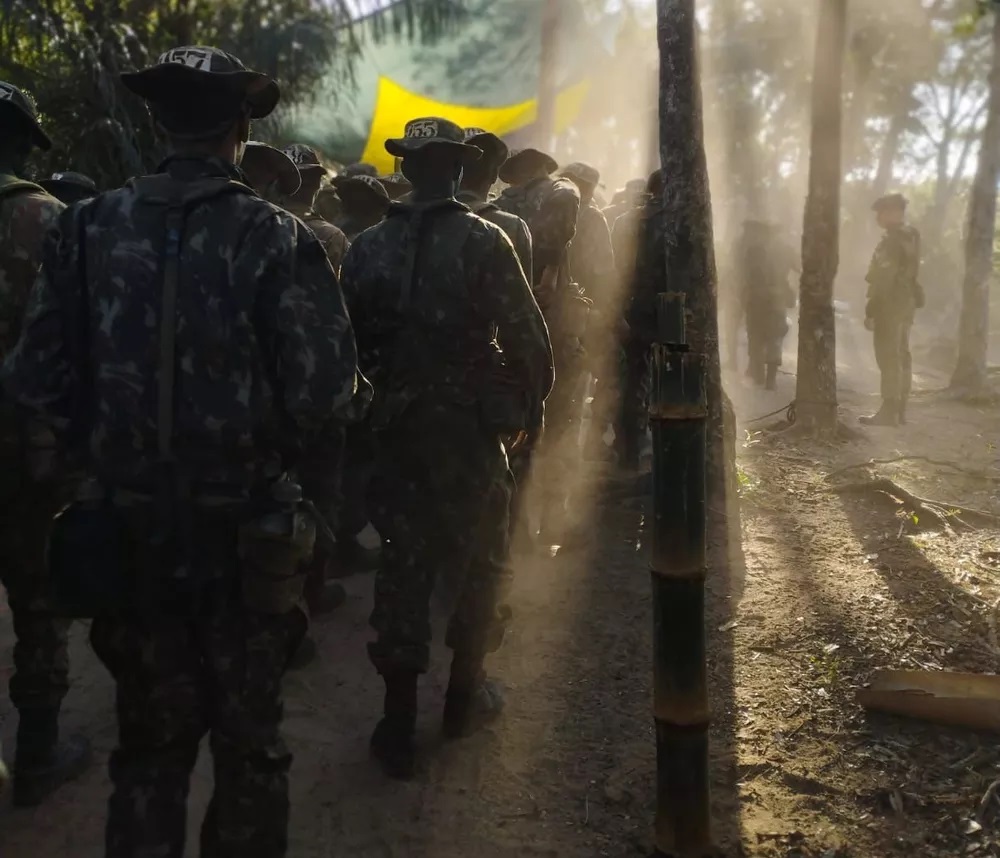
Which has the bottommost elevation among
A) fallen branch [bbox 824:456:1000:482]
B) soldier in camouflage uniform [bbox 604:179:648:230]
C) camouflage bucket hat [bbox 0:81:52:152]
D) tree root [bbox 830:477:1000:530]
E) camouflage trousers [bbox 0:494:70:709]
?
fallen branch [bbox 824:456:1000:482]

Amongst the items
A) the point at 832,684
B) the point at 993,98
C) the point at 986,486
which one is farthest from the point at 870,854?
the point at 993,98

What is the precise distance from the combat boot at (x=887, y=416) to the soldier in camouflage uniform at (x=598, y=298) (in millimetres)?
3823

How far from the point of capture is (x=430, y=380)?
355 cm

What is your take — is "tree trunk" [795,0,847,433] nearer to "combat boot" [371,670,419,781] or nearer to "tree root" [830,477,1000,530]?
"tree root" [830,477,1000,530]

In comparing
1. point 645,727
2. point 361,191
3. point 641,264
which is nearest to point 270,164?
point 361,191

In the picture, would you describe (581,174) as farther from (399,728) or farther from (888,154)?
(888,154)

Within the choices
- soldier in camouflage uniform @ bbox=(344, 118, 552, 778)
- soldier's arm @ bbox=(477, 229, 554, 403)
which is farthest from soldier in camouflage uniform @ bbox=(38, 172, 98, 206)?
soldier's arm @ bbox=(477, 229, 554, 403)

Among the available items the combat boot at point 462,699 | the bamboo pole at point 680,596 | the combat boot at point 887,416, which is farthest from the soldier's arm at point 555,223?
the combat boot at point 887,416

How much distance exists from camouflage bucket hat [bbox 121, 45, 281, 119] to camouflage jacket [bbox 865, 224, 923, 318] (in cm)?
887

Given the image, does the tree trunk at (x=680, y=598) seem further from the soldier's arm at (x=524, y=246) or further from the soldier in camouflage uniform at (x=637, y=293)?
the soldier in camouflage uniform at (x=637, y=293)

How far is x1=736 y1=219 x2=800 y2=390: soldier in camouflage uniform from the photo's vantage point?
13492 mm

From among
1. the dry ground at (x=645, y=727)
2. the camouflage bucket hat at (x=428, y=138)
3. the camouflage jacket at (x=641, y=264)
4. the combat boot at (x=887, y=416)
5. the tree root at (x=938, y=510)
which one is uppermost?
the camouflage bucket hat at (x=428, y=138)

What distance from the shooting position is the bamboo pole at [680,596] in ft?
8.94

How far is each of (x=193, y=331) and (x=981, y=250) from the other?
41.1 ft
